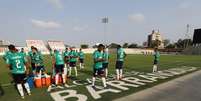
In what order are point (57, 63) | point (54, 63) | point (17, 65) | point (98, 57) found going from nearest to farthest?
point (17, 65) → point (98, 57) → point (57, 63) → point (54, 63)

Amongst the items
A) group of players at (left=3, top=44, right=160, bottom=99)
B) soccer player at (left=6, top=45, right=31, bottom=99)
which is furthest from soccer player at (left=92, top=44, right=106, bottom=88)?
soccer player at (left=6, top=45, right=31, bottom=99)

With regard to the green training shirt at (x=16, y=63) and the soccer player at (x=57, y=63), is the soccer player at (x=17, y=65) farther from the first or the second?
the soccer player at (x=57, y=63)

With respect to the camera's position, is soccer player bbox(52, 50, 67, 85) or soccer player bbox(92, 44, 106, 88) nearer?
soccer player bbox(92, 44, 106, 88)

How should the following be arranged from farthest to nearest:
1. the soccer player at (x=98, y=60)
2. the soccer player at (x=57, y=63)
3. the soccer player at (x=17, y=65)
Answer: the soccer player at (x=57, y=63), the soccer player at (x=98, y=60), the soccer player at (x=17, y=65)

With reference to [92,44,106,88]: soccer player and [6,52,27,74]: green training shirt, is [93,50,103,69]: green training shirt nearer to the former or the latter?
[92,44,106,88]: soccer player

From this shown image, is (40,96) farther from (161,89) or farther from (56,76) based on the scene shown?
(161,89)

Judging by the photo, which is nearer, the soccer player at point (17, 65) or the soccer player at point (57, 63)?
the soccer player at point (17, 65)

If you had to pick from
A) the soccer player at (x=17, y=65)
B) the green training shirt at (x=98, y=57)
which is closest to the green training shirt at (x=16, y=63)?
the soccer player at (x=17, y=65)

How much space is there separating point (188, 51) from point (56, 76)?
325ft

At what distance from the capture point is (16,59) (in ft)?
31.8

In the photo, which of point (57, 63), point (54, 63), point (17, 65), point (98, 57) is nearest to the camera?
point (17, 65)

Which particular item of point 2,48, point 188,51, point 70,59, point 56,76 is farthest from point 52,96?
point 188,51

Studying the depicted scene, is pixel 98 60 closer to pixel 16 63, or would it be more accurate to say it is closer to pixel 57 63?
pixel 57 63

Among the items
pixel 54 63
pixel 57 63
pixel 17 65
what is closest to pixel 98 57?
pixel 57 63
